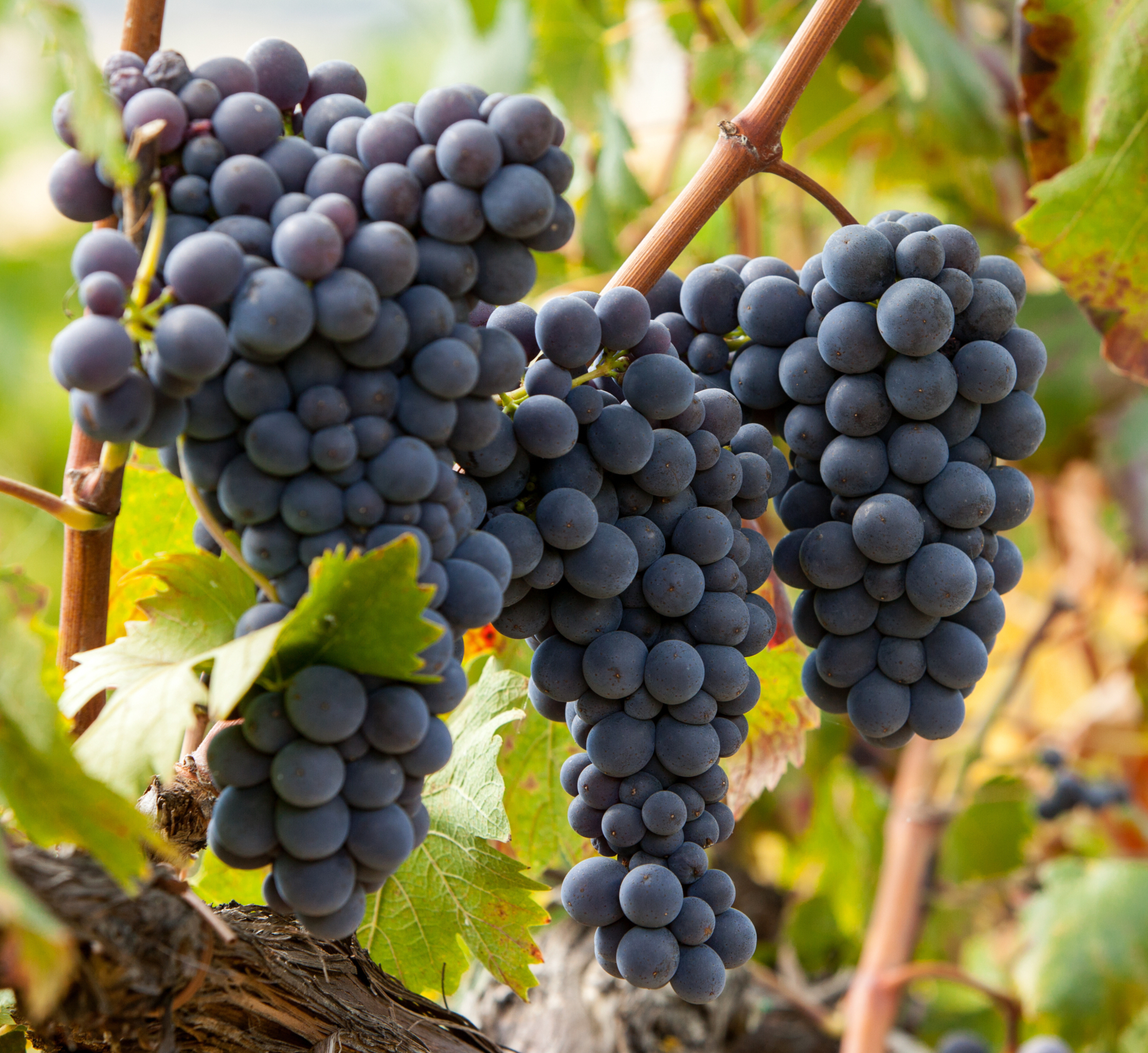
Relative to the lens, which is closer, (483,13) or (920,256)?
(920,256)

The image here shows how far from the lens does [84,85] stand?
353 millimetres

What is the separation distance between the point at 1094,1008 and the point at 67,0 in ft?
5.33

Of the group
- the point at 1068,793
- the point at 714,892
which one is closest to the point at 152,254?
the point at 714,892

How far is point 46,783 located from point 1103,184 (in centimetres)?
86

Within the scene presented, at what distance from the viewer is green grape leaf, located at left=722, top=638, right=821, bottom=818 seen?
771 mm

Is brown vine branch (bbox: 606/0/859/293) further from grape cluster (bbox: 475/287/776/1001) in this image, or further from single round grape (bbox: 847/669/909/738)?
single round grape (bbox: 847/669/909/738)

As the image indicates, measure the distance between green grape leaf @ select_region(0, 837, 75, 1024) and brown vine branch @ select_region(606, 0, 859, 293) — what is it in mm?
391

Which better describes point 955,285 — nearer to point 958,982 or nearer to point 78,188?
point 78,188

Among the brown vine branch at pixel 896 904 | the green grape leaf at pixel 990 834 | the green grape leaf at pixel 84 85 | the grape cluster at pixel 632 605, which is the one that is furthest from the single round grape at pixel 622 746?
the green grape leaf at pixel 990 834

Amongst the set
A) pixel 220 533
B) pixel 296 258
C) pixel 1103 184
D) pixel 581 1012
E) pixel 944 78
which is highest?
pixel 944 78

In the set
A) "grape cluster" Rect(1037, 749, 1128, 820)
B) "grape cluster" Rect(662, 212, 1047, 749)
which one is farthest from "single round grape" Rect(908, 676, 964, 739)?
"grape cluster" Rect(1037, 749, 1128, 820)

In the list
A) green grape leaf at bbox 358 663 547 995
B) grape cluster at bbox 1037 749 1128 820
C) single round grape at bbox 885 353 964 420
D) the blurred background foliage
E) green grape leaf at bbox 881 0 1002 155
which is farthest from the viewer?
grape cluster at bbox 1037 749 1128 820

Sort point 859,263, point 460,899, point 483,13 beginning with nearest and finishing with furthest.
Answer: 1. point 859,263
2. point 460,899
3. point 483,13

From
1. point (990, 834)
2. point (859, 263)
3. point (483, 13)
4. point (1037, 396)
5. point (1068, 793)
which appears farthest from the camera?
point (1068, 793)
